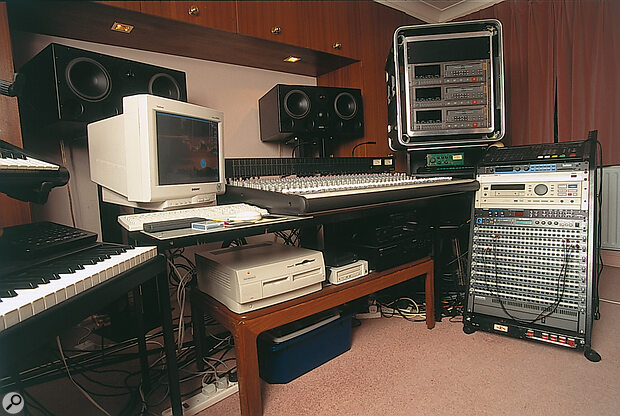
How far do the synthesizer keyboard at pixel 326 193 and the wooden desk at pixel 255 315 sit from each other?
11.9 inches

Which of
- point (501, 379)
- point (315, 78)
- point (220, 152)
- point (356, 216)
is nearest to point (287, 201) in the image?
point (356, 216)

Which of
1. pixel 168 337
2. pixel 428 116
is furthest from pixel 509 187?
pixel 168 337

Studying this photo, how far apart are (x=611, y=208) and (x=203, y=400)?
2.45 meters

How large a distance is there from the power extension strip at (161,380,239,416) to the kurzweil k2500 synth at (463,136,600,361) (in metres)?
0.98

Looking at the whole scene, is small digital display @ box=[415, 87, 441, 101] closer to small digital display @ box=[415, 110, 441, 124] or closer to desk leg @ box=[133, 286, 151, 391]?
small digital display @ box=[415, 110, 441, 124]

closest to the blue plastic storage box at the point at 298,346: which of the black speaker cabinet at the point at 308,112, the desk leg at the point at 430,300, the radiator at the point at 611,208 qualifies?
the desk leg at the point at 430,300

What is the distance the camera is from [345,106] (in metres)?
1.76

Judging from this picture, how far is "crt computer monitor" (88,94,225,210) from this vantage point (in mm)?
992

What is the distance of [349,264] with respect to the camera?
1263 millimetres

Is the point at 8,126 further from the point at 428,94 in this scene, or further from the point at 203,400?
the point at 428,94

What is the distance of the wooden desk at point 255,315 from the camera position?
0.94 metres

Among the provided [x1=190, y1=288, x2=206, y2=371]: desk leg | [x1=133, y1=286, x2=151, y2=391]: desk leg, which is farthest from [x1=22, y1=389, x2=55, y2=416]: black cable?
[x1=190, y1=288, x2=206, y2=371]: desk leg

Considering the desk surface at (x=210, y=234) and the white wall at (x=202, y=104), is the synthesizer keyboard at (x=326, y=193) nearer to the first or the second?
the desk surface at (x=210, y=234)

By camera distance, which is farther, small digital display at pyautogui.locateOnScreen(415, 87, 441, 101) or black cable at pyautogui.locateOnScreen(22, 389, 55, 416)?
small digital display at pyautogui.locateOnScreen(415, 87, 441, 101)
